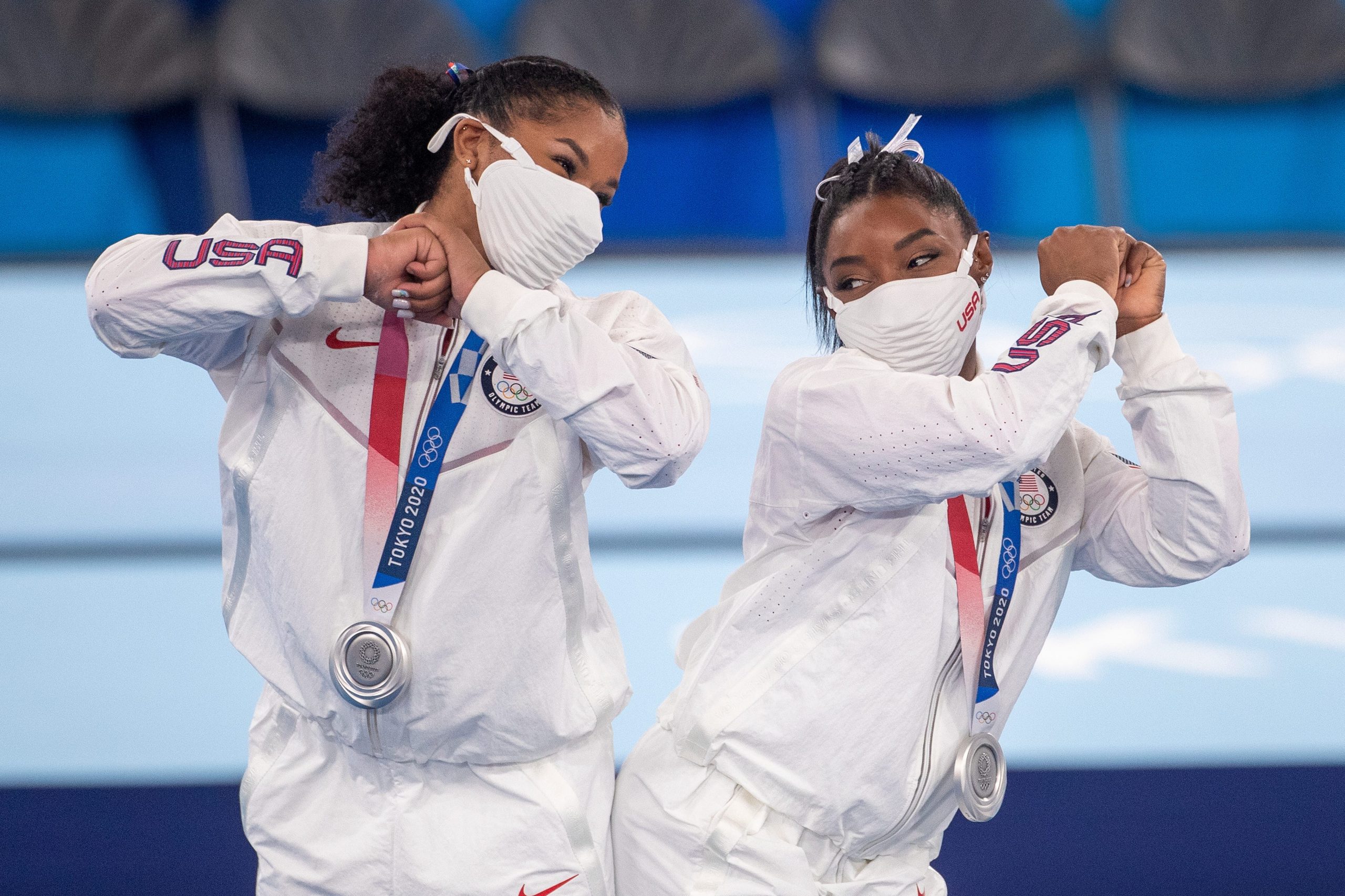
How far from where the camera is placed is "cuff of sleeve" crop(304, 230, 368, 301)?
1895 mm

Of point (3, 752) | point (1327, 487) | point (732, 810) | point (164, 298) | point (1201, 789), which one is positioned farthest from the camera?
point (1327, 487)

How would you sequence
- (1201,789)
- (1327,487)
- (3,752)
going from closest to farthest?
(1201,789)
(3,752)
(1327,487)

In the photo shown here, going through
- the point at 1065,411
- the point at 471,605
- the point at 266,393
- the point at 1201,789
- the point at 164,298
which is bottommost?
→ the point at 1201,789

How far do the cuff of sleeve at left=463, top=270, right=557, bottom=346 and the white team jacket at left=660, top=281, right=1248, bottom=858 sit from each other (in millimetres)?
430

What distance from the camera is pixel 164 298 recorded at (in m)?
1.88

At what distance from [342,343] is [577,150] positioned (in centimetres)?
47

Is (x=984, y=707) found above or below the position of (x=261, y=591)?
below

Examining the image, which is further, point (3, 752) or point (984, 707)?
point (3, 752)

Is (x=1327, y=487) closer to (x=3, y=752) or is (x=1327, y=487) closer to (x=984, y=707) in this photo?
(x=984, y=707)

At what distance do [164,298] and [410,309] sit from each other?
1.10 ft

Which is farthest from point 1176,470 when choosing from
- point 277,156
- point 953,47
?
point 277,156

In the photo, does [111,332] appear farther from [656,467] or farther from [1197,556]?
[1197,556]

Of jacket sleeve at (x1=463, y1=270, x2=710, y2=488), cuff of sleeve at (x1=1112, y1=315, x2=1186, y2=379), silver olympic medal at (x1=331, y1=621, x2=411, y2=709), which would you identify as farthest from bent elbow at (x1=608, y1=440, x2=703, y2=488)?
cuff of sleeve at (x1=1112, y1=315, x2=1186, y2=379)

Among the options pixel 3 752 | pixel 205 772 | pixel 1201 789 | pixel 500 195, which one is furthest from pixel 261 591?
pixel 1201 789
